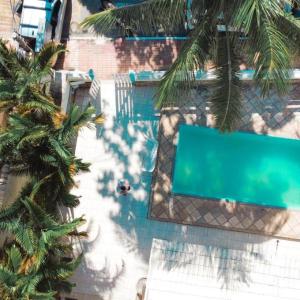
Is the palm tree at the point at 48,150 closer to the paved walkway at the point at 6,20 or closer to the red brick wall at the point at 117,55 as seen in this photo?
the red brick wall at the point at 117,55

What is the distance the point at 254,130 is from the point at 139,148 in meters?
3.80

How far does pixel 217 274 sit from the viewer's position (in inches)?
445

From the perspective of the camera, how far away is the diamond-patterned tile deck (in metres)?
12.8

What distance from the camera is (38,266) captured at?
927 cm

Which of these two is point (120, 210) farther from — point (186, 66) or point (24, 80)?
point (186, 66)

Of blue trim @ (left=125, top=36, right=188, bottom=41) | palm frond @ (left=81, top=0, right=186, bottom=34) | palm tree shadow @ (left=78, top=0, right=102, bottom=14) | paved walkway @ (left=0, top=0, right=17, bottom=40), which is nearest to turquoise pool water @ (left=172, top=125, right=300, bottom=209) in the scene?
blue trim @ (left=125, top=36, right=188, bottom=41)

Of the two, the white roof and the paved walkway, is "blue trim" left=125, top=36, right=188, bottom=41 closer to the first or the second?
the paved walkway

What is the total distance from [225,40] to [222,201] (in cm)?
558

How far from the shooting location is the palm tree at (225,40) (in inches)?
312

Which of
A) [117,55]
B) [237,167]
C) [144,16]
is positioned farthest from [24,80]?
[237,167]

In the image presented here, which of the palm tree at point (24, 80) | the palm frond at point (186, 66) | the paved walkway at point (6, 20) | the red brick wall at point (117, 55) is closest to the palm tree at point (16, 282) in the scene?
the palm tree at point (24, 80)

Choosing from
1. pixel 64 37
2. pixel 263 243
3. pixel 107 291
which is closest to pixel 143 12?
pixel 64 37

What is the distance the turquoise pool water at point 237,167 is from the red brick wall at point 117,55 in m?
2.56

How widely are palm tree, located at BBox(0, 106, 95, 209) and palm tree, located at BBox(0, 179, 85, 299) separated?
0.39 metres
